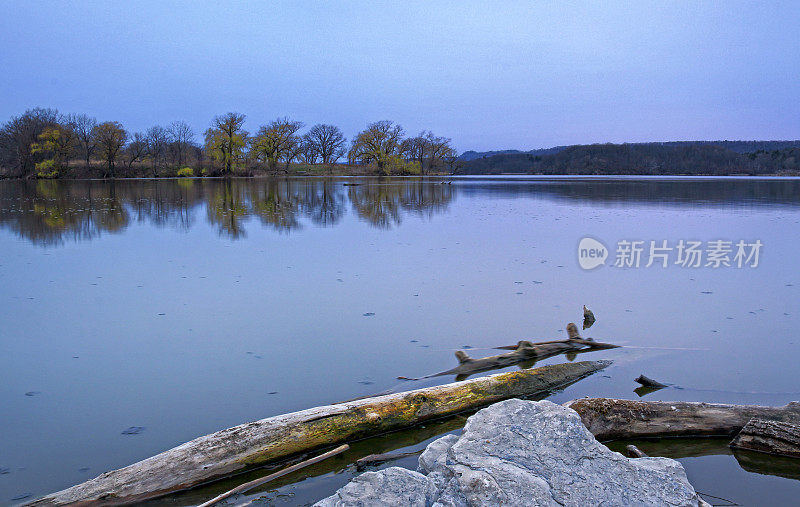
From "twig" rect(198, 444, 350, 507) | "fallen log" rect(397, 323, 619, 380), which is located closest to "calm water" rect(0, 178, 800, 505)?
"twig" rect(198, 444, 350, 507)

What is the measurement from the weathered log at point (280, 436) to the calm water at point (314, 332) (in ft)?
0.43

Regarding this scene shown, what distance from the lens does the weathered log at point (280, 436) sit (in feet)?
A: 11.3

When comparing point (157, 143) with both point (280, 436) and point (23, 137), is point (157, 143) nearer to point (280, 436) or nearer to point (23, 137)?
point (23, 137)

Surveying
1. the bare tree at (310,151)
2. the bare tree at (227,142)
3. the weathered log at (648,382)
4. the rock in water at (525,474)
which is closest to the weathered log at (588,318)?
the weathered log at (648,382)

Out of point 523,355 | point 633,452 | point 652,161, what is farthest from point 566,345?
point 652,161

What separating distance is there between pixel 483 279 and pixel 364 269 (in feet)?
7.57

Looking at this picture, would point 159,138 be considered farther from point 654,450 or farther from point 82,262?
point 654,450

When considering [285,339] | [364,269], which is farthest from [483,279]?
[285,339]

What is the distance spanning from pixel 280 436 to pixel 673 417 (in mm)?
3053

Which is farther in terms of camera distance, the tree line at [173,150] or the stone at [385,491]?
the tree line at [173,150]

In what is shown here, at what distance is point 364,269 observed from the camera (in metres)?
10.6

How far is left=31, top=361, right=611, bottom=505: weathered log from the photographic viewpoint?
11.3 ft

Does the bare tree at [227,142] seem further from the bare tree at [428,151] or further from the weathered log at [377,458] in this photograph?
the weathered log at [377,458]

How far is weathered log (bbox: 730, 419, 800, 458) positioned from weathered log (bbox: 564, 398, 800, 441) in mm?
168
